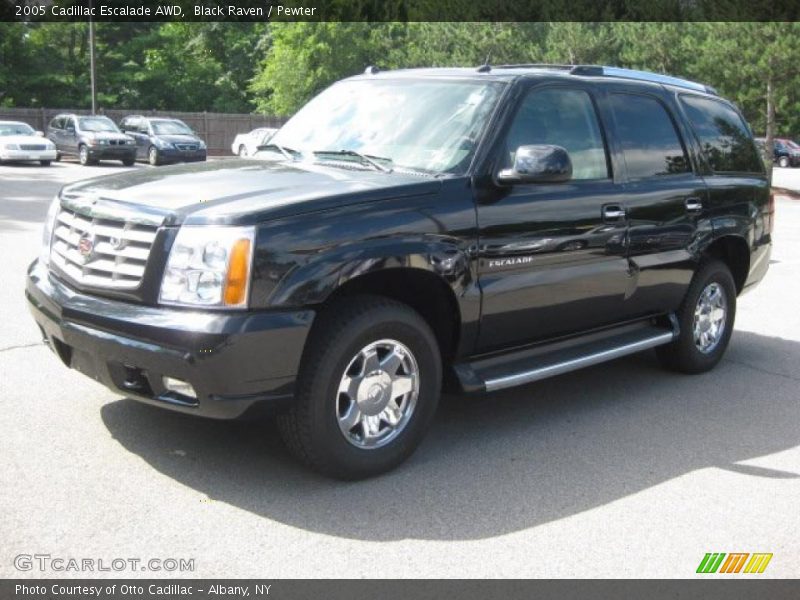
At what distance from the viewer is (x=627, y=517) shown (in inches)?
168

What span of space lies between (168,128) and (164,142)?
1669 millimetres

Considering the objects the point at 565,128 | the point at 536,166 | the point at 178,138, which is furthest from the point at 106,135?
the point at 536,166

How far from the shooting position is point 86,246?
178 inches

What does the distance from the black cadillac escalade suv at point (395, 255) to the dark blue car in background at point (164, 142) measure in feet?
83.9

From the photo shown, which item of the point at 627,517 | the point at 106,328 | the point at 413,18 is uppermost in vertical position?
the point at 413,18

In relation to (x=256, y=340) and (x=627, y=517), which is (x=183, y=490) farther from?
(x=627, y=517)

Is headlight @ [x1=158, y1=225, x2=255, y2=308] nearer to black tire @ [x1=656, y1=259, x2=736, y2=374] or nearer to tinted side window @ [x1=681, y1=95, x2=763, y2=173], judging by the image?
black tire @ [x1=656, y1=259, x2=736, y2=374]

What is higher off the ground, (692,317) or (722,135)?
(722,135)

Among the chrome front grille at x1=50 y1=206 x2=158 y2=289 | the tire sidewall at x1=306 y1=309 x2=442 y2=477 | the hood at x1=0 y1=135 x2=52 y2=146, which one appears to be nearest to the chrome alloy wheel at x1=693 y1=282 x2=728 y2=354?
the tire sidewall at x1=306 y1=309 x2=442 y2=477

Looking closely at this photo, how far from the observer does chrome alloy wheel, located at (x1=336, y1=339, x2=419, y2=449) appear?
175 inches

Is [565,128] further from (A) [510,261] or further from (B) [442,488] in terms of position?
(B) [442,488]

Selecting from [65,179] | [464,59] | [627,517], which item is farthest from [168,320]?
[464,59]

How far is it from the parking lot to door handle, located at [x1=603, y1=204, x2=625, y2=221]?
1218 mm
